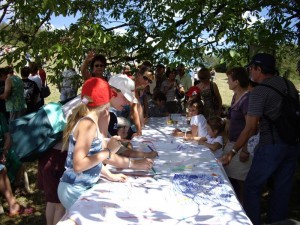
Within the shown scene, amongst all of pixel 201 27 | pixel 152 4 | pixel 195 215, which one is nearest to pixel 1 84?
pixel 152 4

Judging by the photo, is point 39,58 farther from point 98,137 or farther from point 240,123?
point 240,123

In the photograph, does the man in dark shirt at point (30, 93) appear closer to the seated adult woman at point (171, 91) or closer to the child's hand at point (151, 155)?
the seated adult woman at point (171, 91)

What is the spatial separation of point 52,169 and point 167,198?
116cm

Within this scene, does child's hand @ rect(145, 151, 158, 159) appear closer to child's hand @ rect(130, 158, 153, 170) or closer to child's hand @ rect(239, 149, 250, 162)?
child's hand @ rect(130, 158, 153, 170)

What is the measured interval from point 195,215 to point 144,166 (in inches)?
28.5

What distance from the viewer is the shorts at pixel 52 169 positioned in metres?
2.63

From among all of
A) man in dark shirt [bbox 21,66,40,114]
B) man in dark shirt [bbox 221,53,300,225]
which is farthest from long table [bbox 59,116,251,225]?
man in dark shirt [bbox 21,66,40,114]

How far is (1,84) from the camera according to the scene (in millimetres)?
5746

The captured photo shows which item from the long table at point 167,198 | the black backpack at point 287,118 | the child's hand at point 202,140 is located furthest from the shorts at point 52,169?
the black backpack at point 287,118

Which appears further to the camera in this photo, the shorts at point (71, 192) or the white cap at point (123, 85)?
the white cap at point (123, 85)

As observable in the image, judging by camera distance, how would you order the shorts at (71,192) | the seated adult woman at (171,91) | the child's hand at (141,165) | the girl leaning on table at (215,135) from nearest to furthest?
the shorts at (71,192)
the child's hand at (141,165)
the girl leaning on table at (215,135)
the seated adult woman at (171,91)

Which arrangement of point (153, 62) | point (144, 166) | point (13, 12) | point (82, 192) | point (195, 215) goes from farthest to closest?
point (153, 62) < point (13, 12) < point (144, 166) < point (82, 192) < point (195, 215)

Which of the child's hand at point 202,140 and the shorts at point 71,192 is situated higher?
the child's hand at point 202,140

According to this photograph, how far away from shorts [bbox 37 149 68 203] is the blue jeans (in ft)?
5.40
